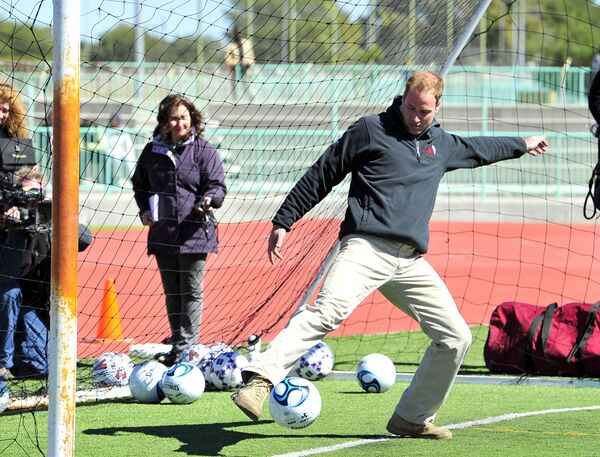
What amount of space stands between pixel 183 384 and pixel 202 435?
96 centimetres

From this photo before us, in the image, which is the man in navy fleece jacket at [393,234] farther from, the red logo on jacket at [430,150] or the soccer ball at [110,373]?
the soccer ball at [110,373]

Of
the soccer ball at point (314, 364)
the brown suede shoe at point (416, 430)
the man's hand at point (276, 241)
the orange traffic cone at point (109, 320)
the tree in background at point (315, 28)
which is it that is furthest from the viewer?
the orange traffic cone at point (109, 320)

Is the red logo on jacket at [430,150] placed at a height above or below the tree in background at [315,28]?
below

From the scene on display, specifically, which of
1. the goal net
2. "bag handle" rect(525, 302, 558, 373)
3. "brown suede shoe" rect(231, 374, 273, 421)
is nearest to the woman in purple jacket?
the goal net

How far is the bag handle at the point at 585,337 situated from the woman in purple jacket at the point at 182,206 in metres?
2.83

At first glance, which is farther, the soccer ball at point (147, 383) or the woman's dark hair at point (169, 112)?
the woman's dark hair at point (169, 112)

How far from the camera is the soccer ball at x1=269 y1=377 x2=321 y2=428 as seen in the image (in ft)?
21.0

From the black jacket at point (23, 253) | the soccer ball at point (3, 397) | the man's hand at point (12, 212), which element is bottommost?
the soccer ball at point (3, 397)

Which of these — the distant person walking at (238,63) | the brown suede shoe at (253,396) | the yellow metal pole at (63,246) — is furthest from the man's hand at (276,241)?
the distant person walking at (238,63)

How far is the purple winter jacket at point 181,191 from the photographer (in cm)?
918

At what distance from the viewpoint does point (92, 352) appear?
10.3 m

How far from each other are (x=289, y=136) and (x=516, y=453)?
45.0 feet

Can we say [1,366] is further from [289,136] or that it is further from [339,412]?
[289,136]

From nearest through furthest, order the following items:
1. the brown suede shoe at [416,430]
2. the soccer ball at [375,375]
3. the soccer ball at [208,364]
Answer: the brown suede shoe at [416,430] → the soccer ball at [375,375] → the soccer ball at [208,364]
